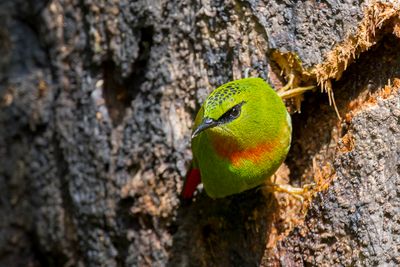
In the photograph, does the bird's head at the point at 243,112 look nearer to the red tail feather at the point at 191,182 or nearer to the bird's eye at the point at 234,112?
the bird's eye at the point at 234,112

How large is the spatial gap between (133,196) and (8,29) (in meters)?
1.65

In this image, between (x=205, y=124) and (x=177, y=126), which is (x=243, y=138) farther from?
(x=177, y=126)

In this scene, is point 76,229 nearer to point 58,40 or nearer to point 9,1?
point 58,40

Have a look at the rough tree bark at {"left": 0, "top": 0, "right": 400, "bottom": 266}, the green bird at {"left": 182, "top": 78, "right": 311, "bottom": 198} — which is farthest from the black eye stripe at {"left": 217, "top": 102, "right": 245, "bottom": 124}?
the rough tree bark at {"left": 0, "top": 0, "right": 400, "bottom": 266}

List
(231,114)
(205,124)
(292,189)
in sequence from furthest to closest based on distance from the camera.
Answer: (292,189) < (231,114) < (205,124)

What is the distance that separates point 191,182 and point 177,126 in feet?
1.09

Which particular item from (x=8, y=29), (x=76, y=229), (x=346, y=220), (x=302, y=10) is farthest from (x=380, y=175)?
(x=8, y=29)

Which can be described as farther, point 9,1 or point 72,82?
point 9,1

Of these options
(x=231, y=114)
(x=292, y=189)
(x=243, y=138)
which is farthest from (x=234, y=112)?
(x=292, y=189)

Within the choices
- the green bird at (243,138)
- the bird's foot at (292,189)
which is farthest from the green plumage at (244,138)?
the bird's foot at (292,189)

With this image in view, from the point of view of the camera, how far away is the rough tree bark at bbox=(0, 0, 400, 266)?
Answer: 2.88 meters

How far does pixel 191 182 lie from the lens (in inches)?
132

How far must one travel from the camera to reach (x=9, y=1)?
167 inches

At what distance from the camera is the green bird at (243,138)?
2861mm
